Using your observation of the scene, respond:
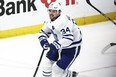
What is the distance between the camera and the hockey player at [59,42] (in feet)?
11.8

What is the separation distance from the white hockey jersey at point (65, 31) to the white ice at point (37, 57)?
2.02 feet

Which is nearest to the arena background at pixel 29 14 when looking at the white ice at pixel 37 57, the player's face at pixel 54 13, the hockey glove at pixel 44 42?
the white ice at pixel 37 57

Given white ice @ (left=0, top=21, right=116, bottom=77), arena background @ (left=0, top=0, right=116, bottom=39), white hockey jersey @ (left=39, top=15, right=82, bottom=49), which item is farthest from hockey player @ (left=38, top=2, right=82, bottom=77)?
arena background @ (left=0, top=0, right=116, bottom=39)

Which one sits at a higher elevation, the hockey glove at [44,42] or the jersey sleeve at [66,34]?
the jersey sleeve at [66,34]

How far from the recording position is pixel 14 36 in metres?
4.99

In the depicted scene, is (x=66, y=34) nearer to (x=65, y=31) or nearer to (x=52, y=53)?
(x=65, y=31)

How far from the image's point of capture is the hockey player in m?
3.59

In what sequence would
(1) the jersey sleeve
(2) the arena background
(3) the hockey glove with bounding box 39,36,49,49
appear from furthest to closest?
(2) the arena background
(3) the hockey glove with bounding box 39,36,49,49
(1) the jersey sleeve

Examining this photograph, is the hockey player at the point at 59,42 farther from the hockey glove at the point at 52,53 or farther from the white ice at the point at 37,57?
the white ice at the point at 37,57

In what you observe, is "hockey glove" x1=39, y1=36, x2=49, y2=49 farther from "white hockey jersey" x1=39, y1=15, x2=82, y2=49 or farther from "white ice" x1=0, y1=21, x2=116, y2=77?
"white ice" x1=0, y1=21, x2=116, y2=77

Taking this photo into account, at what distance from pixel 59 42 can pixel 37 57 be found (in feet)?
3.18

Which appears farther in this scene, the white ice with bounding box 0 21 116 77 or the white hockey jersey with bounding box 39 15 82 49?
the white ice with bounding box 0 21 116 77

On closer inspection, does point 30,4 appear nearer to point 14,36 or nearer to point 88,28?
point 14,36

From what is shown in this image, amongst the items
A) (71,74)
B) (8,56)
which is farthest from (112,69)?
(8,56)
